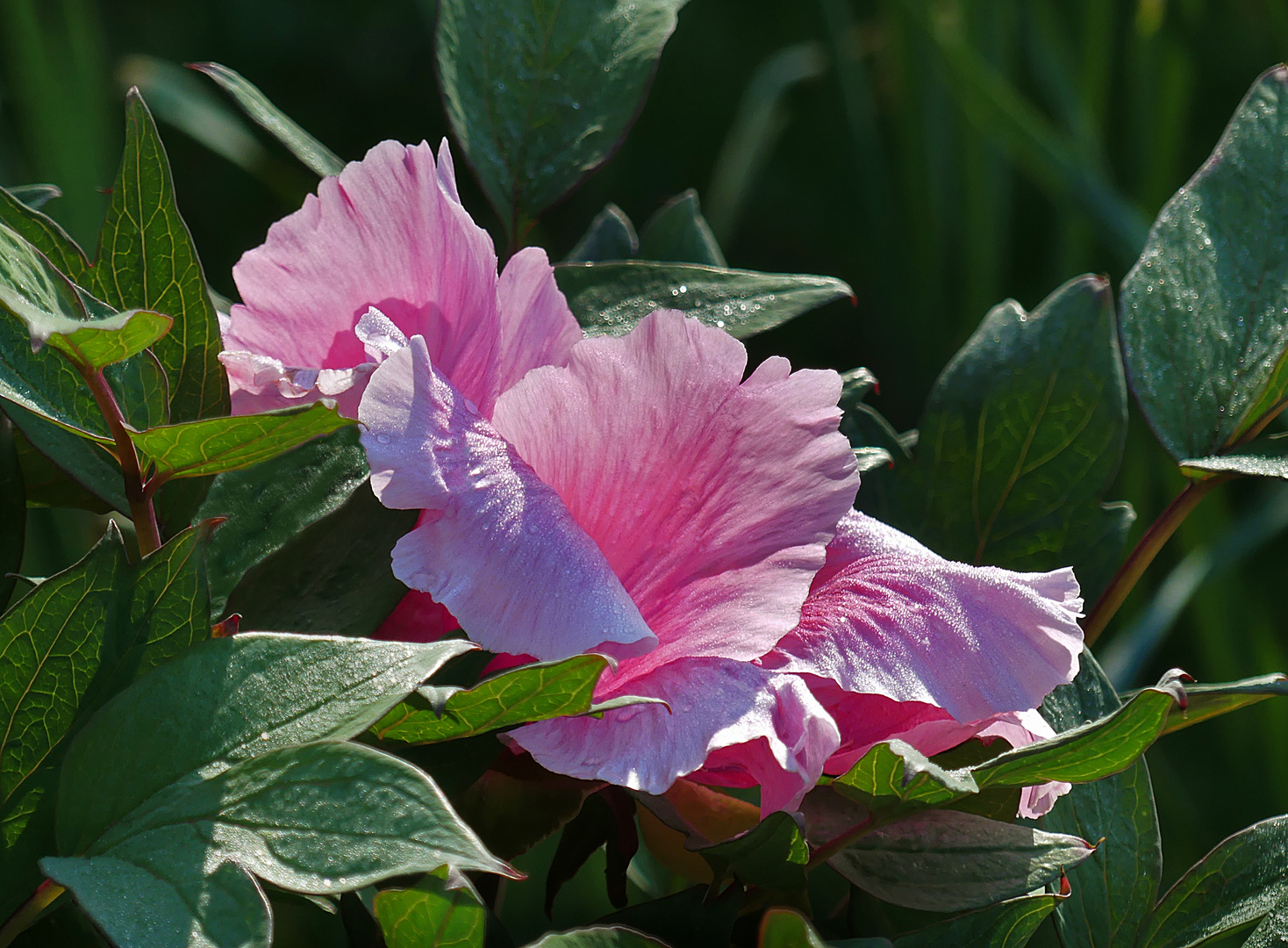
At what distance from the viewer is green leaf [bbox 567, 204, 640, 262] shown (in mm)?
316

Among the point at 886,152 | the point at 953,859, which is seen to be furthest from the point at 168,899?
the point at 886,152

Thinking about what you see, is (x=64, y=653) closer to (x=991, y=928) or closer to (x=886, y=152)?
(x=991, y=928)

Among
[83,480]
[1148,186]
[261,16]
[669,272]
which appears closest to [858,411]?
[669,272]

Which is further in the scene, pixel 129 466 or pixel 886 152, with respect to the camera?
pixel 886 152

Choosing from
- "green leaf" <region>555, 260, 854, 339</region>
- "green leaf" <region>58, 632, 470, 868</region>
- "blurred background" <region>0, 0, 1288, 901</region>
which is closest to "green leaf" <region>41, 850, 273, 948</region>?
"green leaf" <region>58, 632, 470, 868</region>

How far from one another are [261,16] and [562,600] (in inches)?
52.0

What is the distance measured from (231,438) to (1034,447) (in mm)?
193

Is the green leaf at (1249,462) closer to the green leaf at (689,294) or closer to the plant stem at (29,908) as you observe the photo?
the green leaf at (689,294)

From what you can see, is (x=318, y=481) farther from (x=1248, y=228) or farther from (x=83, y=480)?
(x=1248, y=228)

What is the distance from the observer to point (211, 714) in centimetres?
17

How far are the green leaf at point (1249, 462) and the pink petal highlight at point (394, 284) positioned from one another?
15 centimetres

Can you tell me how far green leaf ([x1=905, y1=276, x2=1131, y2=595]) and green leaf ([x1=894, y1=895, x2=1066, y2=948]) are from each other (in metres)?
0.10

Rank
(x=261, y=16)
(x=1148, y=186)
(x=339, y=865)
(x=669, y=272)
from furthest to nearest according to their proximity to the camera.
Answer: (x=261, y=16)
(x=1148, y=186)
(x=669, y=272)
(x=339, y=865)

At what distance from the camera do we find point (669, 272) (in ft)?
0.87
